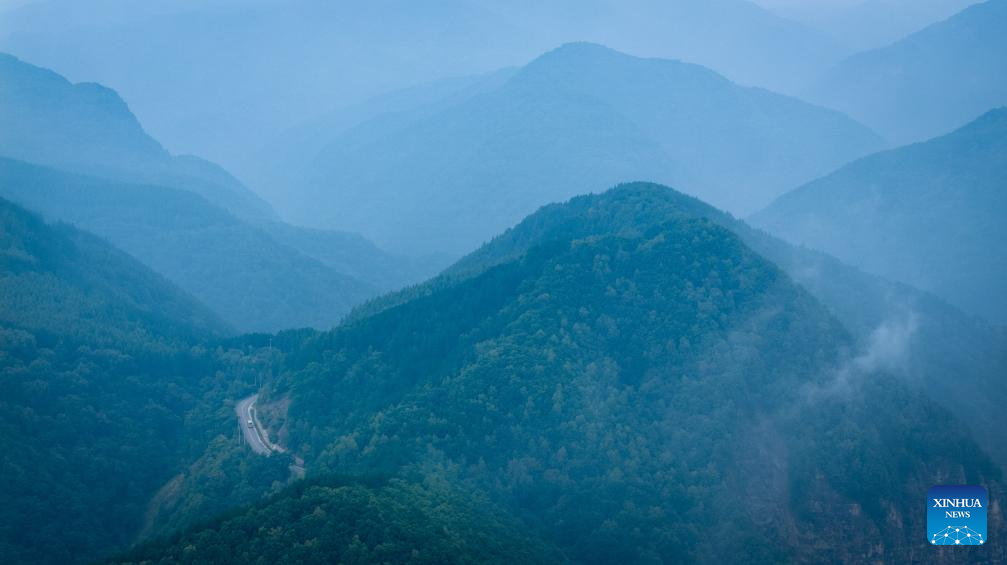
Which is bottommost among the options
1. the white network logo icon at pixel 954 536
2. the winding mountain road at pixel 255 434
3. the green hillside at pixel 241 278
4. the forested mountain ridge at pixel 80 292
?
Answer: the white network logo icon at pixel 954 536

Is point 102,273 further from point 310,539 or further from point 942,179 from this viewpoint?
point 942,179

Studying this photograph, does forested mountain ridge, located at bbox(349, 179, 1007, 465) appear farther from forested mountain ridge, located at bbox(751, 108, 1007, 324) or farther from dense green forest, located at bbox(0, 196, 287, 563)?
forested mountain ridge, located at bbox(751, 108, 1007, 324)

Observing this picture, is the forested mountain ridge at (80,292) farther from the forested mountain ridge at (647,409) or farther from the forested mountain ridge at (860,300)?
the forested mountain ridge at (860,300)

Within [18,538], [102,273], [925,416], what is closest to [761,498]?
[925,416]

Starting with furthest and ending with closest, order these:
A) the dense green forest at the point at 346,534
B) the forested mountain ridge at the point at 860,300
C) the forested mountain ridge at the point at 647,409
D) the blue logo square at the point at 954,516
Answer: the forested mountain ridge at the point at 860,300, the forested mountain ridge at the point at 647,409, the blue logo square at the point at 954,516, the dense green forest at the point at 346,534

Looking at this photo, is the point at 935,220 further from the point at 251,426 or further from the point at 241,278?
the point at 241,278

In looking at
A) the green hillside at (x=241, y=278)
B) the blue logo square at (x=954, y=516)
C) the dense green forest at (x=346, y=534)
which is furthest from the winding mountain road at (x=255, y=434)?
the green hillside at (x=241, y=278)

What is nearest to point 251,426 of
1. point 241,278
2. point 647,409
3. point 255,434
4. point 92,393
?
point 255,434
